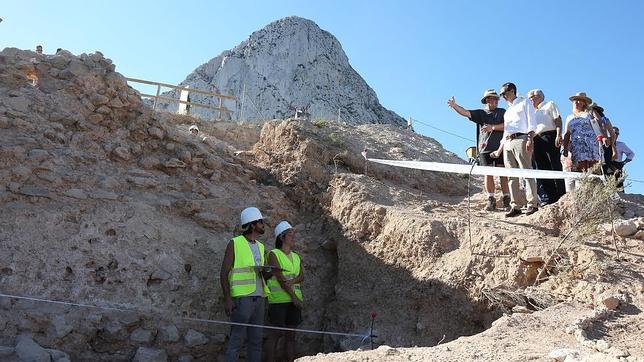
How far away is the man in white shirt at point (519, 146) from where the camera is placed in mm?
6547

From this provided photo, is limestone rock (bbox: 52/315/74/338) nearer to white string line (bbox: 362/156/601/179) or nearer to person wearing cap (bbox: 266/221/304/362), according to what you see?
person wearing cap (bbox: 266/221/304/362)

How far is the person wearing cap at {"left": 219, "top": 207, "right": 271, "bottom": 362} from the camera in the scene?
17.4 ft

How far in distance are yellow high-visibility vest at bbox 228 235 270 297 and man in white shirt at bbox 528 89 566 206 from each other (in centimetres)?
362

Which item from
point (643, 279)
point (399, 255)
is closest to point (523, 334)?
point (643, 279)

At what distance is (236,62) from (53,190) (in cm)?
2902

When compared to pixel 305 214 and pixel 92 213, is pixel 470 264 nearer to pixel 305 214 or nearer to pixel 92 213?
pixel 305 214

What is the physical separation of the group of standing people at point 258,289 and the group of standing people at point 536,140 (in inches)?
108

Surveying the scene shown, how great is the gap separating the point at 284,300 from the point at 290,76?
29288 mm

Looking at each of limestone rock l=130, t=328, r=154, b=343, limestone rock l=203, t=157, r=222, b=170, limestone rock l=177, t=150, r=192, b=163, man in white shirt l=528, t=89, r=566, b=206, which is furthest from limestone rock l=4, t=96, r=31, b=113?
man in white shirt l=528, t=89, r=566, b=206

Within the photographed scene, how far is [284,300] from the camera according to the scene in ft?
19.1

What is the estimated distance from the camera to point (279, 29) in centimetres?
3538

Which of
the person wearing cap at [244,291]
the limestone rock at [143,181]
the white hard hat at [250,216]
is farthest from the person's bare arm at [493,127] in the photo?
the limestone rock at [143,181]

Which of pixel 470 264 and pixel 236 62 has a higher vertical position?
pixel 236 62

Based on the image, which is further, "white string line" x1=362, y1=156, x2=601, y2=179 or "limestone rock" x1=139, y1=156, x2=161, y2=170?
"limestone rock" x1=139, y1=156, x2=161, y2=170
